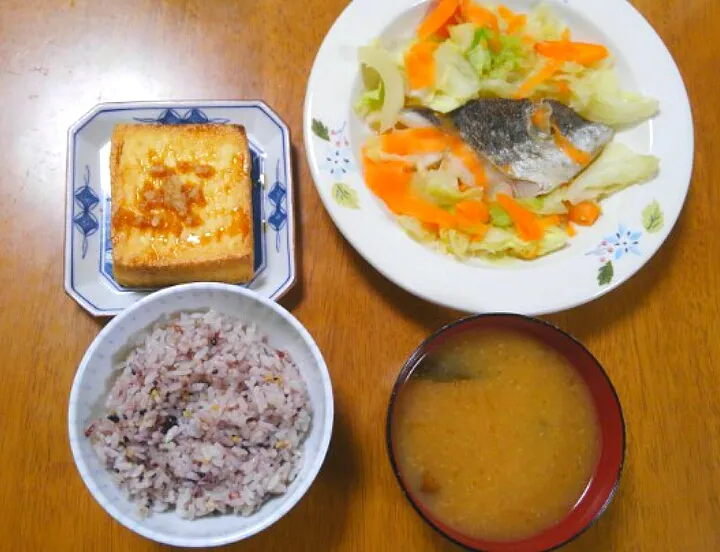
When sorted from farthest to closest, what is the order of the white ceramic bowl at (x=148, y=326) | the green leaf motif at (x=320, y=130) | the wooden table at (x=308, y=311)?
the green leaf motif at (x=320, y=130), the wooden table at (x=308, y=311), the white ceramic bowl at (x=148, y=326)

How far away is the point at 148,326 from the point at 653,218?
1143 millimetres

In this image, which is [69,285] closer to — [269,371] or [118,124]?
[118,124]

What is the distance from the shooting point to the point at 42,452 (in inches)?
58.9

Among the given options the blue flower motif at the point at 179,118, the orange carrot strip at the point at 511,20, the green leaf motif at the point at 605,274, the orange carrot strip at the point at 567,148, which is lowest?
the green leaf motif at the point at 605,274

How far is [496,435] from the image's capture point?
1323mm

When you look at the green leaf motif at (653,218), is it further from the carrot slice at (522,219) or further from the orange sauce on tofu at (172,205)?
the orange sauce on tofu at (172,205)

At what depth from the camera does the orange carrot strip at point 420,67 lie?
171cm

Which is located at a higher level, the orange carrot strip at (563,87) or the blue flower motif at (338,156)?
the orange carrot strip at (563,87)

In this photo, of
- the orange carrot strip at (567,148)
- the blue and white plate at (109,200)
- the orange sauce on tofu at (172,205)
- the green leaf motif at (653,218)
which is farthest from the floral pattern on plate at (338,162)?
the green leaf motif at (653,218)

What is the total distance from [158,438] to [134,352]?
0.18m

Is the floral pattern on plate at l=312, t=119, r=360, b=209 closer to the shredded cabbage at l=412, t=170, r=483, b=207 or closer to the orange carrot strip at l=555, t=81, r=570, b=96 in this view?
the shredded cabbage at l=412, t=170, r=483, b=207

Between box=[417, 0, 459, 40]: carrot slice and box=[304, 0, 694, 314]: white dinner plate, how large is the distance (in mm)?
36

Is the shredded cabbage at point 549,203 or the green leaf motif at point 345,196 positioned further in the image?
the shredded cabbage at point 549,203

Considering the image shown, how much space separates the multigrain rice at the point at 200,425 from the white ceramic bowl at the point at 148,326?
0.02m
